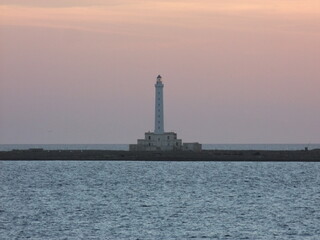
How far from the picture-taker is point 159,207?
196 feet

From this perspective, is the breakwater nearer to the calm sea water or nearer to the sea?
the sea

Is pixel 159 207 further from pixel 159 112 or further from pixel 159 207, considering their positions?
pixel 159 112

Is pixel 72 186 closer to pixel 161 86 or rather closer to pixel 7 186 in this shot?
pixel 7 186

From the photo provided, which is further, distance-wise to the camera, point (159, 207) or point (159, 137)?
point (159, 137)

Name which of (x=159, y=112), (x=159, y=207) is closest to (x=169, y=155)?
(x=159, y=112)

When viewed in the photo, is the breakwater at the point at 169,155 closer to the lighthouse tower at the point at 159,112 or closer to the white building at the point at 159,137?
the white building at the point at 159,137

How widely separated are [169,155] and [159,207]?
245 ft

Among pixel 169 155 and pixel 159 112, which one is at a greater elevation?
pixel 159 112

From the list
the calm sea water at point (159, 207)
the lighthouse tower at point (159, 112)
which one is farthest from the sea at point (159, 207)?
the lighthouse tower at point (159, 112)

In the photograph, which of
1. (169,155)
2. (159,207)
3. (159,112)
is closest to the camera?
(159,207)

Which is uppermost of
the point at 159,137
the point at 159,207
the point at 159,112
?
the point at 159,112

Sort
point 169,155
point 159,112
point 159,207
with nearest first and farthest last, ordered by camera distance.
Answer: point 159,207 → point 169,155 → point 159,112

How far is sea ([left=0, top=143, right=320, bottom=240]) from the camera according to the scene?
47.3 m

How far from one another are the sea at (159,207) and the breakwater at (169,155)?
37129 millimetres
